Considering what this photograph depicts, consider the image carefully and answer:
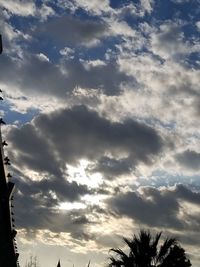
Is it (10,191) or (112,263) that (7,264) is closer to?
(112,263)

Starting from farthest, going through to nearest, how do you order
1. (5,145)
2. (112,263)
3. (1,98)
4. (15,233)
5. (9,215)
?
(112,263) < (15,233) < (9,215) < (5,145) < (1,98)

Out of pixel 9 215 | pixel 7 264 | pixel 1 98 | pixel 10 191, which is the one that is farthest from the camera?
pixel 7 264

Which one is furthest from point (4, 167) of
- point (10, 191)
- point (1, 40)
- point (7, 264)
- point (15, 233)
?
point (7, 264)

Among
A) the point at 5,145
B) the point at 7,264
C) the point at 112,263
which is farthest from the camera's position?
the point at 112,263

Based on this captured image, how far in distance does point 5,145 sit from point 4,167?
2.12 feet

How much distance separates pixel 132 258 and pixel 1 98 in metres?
16.3

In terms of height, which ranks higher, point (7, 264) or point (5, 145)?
point (5, 145)

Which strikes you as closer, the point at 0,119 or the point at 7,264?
the point at 0,119

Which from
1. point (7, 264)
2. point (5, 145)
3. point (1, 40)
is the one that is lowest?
point (7, 264)

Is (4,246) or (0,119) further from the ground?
(0,119)

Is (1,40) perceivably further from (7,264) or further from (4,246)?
(7,264)

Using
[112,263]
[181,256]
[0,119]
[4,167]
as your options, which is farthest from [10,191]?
[181,256]

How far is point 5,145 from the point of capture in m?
12.9

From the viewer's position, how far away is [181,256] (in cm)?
2530
